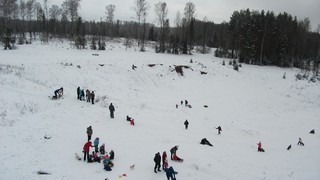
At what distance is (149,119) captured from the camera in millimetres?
25156

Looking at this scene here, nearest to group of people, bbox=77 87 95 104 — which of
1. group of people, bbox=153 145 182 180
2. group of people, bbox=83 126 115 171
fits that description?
group of people, bbox=83 126 115 171

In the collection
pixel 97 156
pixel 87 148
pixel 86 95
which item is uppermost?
pixel 86 95

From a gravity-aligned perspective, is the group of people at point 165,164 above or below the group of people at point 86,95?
below

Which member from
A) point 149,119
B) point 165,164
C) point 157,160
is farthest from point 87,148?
point 149,119

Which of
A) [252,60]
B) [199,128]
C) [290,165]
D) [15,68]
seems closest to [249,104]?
[199,128]

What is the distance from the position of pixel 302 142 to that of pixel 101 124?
64.6ft

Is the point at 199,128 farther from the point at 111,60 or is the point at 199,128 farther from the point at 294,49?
the point at 294,49

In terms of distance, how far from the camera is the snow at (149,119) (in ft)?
50.9

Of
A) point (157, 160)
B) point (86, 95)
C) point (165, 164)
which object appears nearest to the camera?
point (157, 160)

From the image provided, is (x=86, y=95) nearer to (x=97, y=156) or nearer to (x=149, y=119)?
(x=149, y=119)

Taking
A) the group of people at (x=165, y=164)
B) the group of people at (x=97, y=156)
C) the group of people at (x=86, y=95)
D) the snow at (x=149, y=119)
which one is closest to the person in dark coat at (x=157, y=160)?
the group of people at (x=165, y=164)

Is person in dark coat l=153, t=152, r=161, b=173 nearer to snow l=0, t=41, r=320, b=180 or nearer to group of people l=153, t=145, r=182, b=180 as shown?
group of people l=153, t=145, r=182, b=180

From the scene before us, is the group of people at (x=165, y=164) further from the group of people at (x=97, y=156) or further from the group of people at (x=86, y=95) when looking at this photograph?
the group of people at (x=86, y=95)

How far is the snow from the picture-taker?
15523mm
